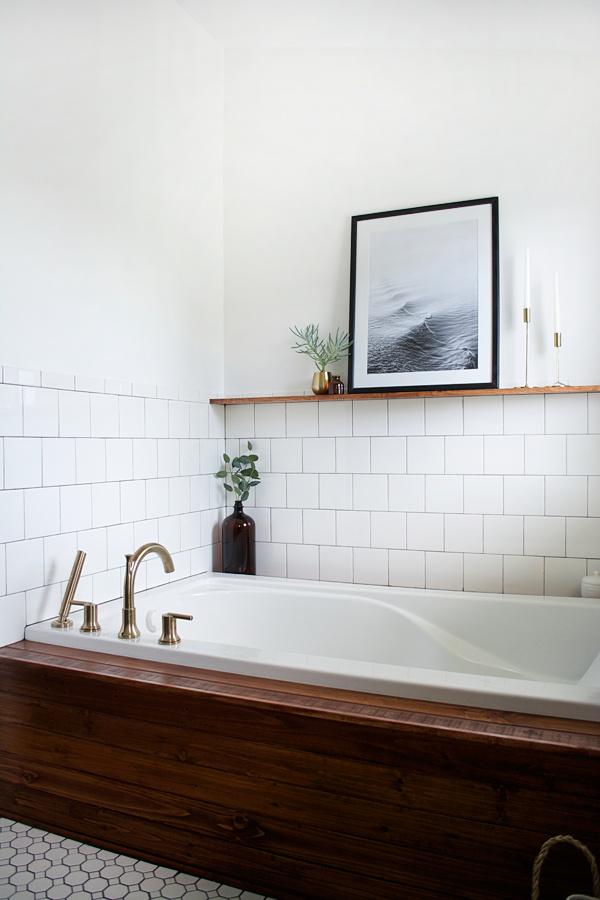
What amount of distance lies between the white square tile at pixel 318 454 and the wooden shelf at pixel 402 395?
0.58 feet

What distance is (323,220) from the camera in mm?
3049

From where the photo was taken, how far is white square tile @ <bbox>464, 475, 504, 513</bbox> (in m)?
2.71

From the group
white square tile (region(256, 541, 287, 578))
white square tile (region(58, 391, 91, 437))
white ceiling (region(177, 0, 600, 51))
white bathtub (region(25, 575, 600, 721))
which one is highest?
white ceiling (region(177, 0, 600, 51))

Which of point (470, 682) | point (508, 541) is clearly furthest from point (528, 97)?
point (470, 682)

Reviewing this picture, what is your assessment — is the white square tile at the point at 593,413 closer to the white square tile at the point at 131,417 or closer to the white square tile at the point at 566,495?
the white square tile at the point at 566,495

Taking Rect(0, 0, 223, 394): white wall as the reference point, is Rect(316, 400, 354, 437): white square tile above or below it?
below

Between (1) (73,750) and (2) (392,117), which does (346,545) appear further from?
(2) (392,117)

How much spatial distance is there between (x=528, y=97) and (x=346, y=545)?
1901 mm

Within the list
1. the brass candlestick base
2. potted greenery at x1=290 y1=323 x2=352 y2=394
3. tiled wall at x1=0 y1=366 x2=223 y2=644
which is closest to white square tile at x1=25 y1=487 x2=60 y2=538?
tiled wall at x1=0 y1=366 x2=223 y2=644

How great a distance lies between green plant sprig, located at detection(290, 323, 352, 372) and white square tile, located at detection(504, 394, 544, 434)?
2.30 ft

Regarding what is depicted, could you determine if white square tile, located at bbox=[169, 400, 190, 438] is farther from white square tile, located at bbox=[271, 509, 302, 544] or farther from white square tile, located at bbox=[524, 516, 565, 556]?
white square tile, located at bbox=[524, 516, 565, 556]

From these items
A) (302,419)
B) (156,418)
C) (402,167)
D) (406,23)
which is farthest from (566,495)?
(406,23)

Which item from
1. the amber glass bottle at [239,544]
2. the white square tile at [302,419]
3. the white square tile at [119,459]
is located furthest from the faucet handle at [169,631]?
the white square tile at [302,419]

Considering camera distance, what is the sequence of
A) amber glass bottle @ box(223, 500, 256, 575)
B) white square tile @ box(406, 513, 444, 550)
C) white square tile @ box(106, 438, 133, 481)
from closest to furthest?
white square tile @ box(106, 438, 133, 481), white square tile @ box(406, 513, 444, 550), amber glass bottle @ box(223, 500, 256, 575)
